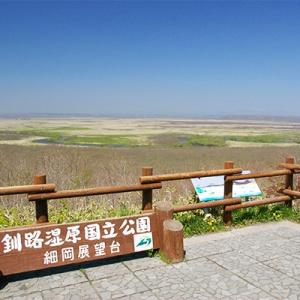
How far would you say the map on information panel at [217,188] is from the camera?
7.15 metres

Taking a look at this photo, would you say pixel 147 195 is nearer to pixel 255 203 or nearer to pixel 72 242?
pixel 72 242

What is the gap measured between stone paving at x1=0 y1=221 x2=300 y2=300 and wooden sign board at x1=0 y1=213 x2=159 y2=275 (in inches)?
7.7

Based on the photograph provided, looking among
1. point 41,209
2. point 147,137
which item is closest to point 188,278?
point 41,209

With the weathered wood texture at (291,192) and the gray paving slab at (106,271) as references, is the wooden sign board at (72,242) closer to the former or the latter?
the gray paving slab at (106,271)

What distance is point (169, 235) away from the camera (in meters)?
5.23

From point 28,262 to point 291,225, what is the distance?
4.48 m

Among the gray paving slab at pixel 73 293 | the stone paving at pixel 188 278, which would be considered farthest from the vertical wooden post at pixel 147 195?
the gray paving slab at pixel 73 293

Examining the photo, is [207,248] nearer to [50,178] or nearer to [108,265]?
[108,265]

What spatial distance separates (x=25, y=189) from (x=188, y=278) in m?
2.22

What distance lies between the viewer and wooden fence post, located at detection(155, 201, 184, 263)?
17.1 feet

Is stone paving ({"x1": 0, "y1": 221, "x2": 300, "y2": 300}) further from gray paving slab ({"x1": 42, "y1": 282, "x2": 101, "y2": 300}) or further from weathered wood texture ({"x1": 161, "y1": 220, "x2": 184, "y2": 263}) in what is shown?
weathered wood texture ({"x1": 161, "y1": 220, "x2": 184, "y2": 263})

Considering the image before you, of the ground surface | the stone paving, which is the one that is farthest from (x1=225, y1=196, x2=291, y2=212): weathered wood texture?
the ground surface

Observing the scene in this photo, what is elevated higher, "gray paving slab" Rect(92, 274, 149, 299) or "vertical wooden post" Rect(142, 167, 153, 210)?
"vertical wooden post" Rect(142, 167, 153, 210)

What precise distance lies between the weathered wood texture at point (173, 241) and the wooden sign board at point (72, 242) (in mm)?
177
